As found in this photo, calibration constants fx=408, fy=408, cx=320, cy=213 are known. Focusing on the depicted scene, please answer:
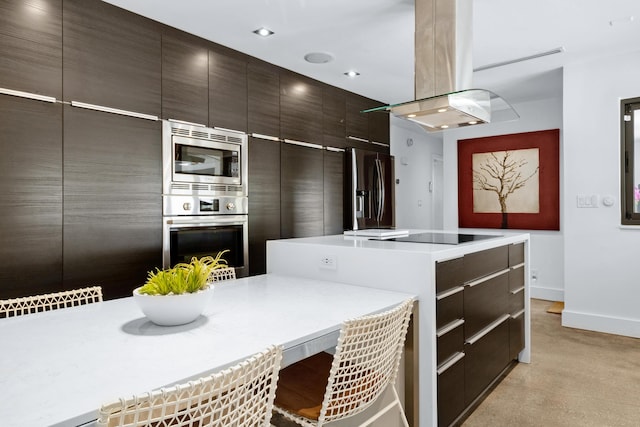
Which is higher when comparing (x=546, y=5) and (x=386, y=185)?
(x=546, y=5)

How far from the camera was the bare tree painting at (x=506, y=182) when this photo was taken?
17.0 feet

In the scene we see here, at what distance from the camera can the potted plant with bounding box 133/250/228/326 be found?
49.4 inches

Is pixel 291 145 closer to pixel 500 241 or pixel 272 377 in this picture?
pixel 500 241

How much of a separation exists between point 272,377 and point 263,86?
317 cm

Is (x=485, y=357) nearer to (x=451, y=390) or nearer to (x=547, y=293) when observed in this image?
(x=451, y=390)

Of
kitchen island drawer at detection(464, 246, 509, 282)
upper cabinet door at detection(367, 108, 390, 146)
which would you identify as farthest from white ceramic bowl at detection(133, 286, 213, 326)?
upper cabinet door at detection(367, 108, 390, 146)

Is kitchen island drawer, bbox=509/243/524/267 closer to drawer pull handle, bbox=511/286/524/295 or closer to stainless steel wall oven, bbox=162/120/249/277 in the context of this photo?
drawer pull handle, bbox=511/286/524/295

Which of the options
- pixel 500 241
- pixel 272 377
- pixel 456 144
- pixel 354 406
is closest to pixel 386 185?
pixel 456 144

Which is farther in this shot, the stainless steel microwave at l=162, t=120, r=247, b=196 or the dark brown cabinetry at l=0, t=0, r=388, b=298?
the stainless steel microwave at l=162, t=120, r=247, b=196

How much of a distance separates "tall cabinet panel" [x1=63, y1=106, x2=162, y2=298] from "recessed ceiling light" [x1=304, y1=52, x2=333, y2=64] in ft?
4.87

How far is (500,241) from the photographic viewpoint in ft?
8.16

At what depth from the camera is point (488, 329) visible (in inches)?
91.7

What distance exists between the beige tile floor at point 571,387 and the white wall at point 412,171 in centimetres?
309

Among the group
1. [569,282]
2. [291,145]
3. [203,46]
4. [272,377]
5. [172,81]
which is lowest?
[569,282]
